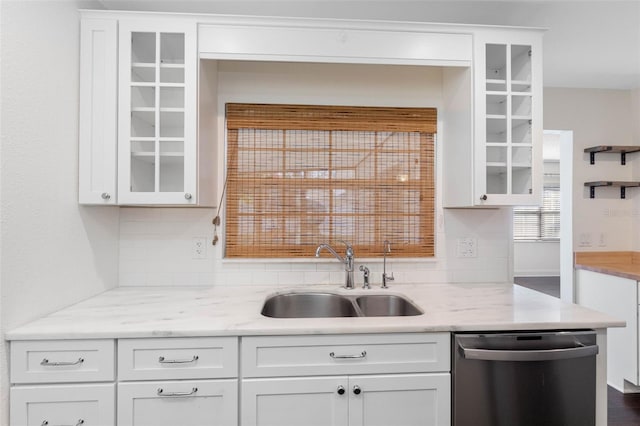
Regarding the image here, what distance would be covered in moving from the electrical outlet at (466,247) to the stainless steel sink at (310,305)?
828 mm

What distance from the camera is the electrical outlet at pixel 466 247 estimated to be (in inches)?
89.3

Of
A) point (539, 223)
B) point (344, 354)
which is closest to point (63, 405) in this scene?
point (344, 354)

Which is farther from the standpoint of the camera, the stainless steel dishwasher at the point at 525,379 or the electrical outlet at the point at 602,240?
the electrical outlet at the point at 602,240

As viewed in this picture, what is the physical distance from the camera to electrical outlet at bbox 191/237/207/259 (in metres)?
2.14

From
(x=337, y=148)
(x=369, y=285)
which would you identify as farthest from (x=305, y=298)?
(x=337, y=148)

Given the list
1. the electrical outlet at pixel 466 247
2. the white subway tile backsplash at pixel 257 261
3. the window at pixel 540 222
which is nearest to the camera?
the white subway tile backsplash at pixel 257 261

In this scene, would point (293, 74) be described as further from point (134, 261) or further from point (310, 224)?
point (134, 261)

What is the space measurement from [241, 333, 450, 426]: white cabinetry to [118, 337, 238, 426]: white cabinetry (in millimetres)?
70

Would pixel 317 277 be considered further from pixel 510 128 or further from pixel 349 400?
pixel 510 128

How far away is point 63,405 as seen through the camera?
133cm

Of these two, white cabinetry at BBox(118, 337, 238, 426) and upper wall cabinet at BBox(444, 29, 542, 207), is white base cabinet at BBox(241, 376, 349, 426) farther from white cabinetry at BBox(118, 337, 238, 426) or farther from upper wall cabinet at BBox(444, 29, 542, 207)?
upper wall cabinet at BBox(444, 29, 542, 207)

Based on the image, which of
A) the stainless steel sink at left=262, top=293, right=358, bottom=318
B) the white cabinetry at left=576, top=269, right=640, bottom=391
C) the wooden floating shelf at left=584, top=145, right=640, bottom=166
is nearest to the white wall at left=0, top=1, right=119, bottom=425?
the stainless steel sink at left=262, top=293, right=358, bottom=318

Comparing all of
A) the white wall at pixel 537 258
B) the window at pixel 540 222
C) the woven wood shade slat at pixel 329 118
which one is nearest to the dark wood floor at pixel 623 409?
the woven wood shade slat at pixel 329 118

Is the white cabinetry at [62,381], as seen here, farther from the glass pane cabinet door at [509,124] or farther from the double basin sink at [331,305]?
the glass pane cabinet door at [509,124]
